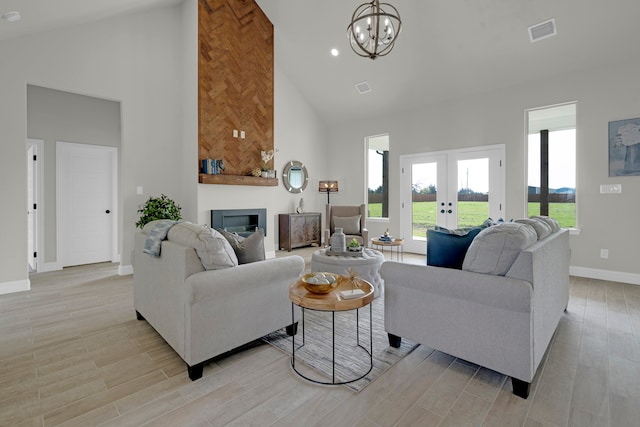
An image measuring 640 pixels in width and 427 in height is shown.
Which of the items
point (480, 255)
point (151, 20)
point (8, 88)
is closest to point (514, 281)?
point (480, 255)

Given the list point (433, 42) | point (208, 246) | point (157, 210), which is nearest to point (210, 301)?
point (208, 246)

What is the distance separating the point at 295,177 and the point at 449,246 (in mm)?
5202

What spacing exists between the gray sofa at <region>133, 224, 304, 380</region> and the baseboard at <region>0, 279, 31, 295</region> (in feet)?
8.44

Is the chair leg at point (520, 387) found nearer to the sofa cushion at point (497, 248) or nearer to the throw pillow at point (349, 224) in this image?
the sofa cushion at point (497, 248)

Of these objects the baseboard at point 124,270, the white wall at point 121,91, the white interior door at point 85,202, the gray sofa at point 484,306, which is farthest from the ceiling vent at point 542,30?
the white interior door at point 85,202

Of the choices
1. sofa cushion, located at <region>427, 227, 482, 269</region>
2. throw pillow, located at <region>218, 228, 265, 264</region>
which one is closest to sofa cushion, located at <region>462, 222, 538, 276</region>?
sofa cushion, located at <region>427, 227, 482, 269</region>

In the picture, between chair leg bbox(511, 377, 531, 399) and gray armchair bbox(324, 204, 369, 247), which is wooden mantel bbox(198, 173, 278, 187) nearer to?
gray armchair bbox(324, 204, 369, 247)

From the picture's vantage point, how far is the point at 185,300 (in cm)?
192

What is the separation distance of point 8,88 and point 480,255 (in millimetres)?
5325

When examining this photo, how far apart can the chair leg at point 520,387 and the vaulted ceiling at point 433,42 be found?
4380 millimetres

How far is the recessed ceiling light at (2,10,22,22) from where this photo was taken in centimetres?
312

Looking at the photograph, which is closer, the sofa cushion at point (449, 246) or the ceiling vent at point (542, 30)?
the sofa cushion at point (449, 246)

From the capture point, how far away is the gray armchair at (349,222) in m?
5.50

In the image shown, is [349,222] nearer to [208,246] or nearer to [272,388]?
[208,246]
